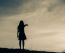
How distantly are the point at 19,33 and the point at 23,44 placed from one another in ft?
4.05

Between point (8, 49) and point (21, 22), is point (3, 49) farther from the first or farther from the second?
point (21, 22)

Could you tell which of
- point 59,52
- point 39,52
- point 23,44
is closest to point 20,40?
point 23,44

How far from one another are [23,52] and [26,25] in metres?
2.92

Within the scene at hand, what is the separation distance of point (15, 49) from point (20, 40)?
1.47 meters

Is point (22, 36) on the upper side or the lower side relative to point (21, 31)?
lower

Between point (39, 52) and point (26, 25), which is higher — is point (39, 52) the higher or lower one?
the lower one

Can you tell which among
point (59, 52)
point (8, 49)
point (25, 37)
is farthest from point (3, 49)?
point (59, 52)

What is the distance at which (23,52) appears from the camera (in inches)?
1252

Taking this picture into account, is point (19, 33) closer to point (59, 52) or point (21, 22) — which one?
point (21, 22)

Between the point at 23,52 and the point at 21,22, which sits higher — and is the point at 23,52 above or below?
below

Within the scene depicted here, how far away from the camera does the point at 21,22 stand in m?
31.3

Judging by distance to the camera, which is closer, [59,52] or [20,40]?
[20,40]

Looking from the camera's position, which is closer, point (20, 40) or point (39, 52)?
point (20, 40)

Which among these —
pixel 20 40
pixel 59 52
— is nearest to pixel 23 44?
pixel 20 40
